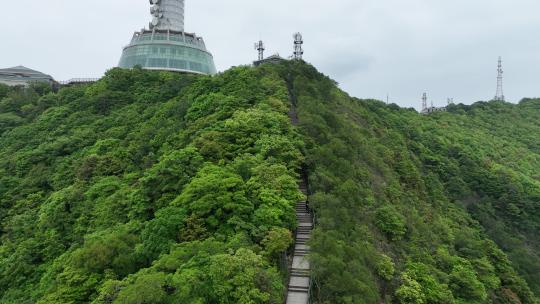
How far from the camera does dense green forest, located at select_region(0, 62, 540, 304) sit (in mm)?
16672

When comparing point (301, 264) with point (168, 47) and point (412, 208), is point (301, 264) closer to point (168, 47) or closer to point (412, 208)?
point (412, 208)

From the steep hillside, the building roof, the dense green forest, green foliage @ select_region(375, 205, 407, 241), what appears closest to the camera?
the dense green forest

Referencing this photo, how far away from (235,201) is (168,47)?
38825 mm

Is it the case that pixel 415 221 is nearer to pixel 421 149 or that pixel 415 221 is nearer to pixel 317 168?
pixel 317 168

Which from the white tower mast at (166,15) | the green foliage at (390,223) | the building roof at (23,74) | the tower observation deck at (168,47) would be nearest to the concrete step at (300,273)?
the green foliage at (390,223)

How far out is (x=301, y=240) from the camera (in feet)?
64.3

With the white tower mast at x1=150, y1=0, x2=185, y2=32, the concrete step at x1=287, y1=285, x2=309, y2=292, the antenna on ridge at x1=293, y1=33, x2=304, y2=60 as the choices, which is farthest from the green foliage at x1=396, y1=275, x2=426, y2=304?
the white tower mast at x1=150, y1=0, x2=185, y2=32

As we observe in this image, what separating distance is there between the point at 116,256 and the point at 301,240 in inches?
331

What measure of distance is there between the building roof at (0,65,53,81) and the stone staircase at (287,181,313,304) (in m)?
49.2

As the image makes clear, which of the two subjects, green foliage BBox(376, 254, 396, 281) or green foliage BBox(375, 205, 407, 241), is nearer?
green foliage BBox(376, 254, 396, 281)

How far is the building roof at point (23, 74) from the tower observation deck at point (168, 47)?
1148 cm

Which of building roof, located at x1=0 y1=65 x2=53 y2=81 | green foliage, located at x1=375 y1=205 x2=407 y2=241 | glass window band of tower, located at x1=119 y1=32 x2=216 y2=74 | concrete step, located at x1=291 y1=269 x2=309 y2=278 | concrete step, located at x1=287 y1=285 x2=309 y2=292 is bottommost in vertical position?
concrete step, located at x1=287 y1=285 x2=309 y2=292

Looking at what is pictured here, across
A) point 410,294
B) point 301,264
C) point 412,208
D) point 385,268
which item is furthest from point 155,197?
point 412,208

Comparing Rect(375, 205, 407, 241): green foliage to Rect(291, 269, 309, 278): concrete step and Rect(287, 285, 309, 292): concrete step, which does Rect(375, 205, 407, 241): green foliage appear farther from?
Rect(287, 285, 309, 292): concrete step
